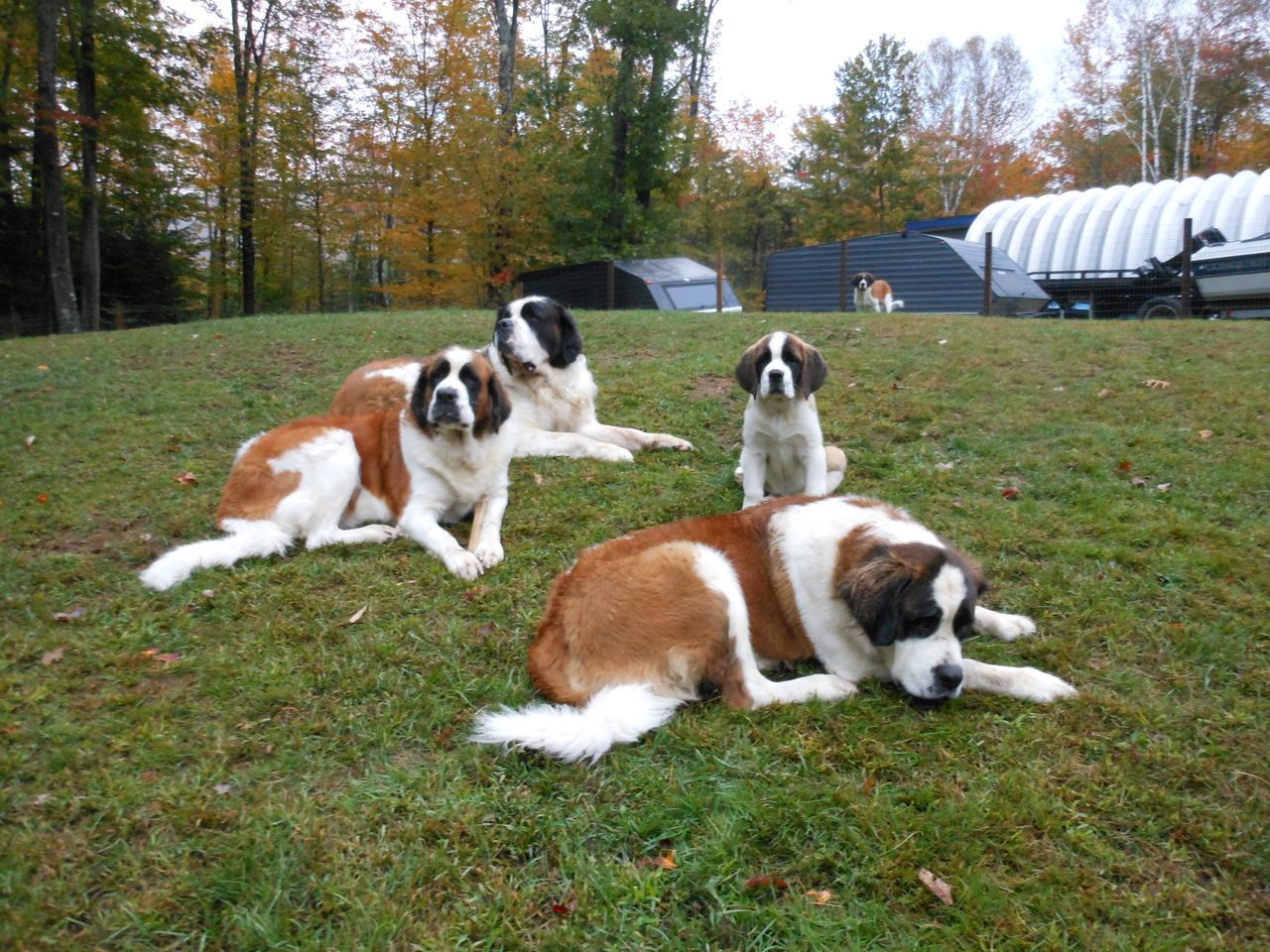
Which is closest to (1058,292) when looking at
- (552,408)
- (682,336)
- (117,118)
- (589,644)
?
(682,336)

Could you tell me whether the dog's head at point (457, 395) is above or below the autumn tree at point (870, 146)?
below

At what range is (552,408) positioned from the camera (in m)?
7.51

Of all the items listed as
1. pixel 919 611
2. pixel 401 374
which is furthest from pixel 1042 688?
pixel 401 374

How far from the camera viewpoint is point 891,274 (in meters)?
18.8

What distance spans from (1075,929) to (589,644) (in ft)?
5.91

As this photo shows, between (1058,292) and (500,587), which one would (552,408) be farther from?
(1058,292)

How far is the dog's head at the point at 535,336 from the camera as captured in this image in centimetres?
739

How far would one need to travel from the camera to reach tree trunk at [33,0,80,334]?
1762 centimetres

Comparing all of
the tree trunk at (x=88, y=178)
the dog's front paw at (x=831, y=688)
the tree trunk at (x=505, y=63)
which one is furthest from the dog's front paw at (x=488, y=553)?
the tree trunk at (x=505, y=63)

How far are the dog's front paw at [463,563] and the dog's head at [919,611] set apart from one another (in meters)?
2.21

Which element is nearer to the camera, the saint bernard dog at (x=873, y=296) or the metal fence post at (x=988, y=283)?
the metal fence post at (x=988, y=283)

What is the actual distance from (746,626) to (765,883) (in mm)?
1220

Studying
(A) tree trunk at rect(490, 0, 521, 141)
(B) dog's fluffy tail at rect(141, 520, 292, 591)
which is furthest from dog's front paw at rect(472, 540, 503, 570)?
(A) tree trunk at rect(490, 0, 521, 141)

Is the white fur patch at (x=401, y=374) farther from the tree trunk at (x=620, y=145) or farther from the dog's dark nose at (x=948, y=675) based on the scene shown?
the tree trunk at (x=620, y=145)
